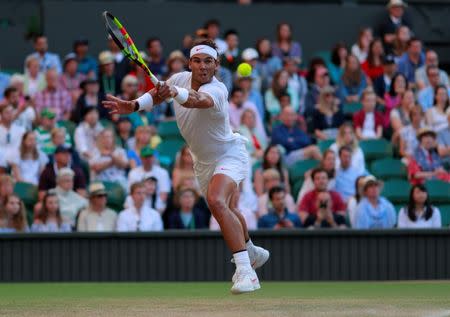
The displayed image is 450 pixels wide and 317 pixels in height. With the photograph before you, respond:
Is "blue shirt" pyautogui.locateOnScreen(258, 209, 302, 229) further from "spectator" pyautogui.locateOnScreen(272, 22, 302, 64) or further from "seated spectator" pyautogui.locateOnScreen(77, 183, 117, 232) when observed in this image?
"spectator" pyautogui.locateOnScreen(272, 22, 302, 64)

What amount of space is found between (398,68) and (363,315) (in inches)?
378

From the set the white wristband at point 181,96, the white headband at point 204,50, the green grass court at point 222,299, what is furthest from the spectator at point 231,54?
the white wristband at point 181,96

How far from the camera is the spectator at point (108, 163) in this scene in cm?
1409

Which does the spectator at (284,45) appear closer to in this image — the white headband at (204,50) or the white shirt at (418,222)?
the white shirt at (418,222)

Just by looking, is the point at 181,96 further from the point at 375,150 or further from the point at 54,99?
the point at 54,99

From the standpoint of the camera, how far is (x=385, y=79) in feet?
54.7

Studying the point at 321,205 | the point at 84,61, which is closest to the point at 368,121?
the point at 321,205

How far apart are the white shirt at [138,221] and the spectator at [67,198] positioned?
48cm

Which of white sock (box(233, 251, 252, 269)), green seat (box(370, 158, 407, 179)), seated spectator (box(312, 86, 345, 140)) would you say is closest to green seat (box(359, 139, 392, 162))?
green seat (box(370, 158, 407, 179))

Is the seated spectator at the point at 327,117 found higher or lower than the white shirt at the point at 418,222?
higher

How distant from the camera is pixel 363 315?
789 centimetres

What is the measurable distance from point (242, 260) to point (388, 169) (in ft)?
20.1

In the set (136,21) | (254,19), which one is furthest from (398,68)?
(136,21)

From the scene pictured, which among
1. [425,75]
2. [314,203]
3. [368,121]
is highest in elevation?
[425,75]
